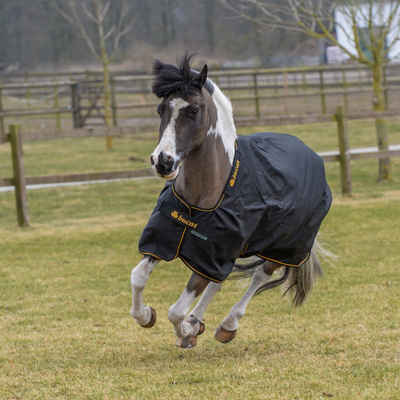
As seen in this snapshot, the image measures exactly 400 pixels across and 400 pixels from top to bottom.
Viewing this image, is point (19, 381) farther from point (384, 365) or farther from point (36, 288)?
point (36, 288)

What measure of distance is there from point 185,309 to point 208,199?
64cm

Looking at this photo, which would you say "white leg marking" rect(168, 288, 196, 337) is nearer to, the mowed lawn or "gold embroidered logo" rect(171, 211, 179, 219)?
the mowed lawn

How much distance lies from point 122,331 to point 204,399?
1.61 meters

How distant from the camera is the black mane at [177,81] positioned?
374cm

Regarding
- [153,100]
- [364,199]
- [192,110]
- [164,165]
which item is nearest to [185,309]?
[164,165]

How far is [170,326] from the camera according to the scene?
5.21 m

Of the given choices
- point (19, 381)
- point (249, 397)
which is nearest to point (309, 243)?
point (249, 397)

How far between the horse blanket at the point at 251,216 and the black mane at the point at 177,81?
22.2 inches

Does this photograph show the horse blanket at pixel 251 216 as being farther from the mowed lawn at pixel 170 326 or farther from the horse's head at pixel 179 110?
the mowed lawn at pixel 170 326

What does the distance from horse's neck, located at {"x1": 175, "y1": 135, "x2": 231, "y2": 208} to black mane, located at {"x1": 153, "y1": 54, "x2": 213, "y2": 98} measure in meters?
0.32

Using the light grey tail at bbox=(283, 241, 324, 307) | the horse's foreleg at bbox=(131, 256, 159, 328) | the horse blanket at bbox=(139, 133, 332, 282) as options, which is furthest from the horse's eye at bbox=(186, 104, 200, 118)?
the light grey tail at bbox=(283, 241, 324, 307)

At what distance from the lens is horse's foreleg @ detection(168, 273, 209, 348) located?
4020 millimetres

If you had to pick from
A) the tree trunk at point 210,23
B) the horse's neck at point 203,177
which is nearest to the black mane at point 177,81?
the horse's neck at point 203,177

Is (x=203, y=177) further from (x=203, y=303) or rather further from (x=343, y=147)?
(x=343, y=147)
